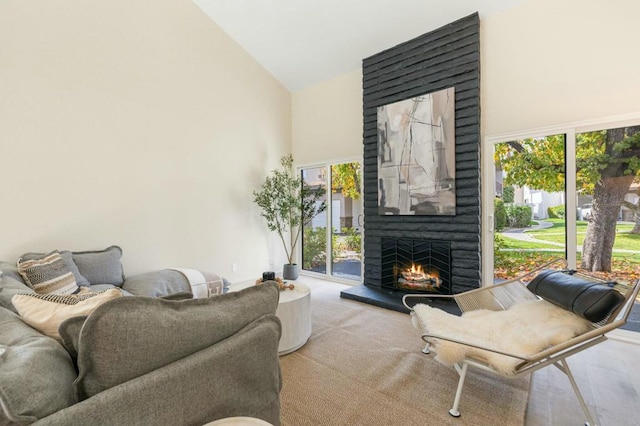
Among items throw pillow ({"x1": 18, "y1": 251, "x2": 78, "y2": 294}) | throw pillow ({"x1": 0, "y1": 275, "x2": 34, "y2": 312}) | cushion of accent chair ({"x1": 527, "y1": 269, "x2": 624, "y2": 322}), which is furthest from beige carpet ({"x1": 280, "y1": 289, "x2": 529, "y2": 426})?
throw pillow ({"x1": 18, "y1": 251, "x2": 78, "y2": 294})

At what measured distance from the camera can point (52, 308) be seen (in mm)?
1130

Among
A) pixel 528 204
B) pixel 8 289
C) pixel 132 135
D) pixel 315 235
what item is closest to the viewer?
pixel 8 289

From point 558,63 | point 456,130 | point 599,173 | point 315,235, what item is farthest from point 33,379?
point 315,235

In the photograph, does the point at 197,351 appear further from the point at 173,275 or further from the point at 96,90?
the point at 96,90

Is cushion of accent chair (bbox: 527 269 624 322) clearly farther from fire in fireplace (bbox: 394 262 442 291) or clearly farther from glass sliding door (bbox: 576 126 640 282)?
fire in fireplace (bbox: 394 262 442 291)

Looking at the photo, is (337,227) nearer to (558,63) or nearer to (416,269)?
(416,269)

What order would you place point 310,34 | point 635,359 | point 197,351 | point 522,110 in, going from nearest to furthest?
point 197,351 < point 635,359 < point 522,110 < point 310,34

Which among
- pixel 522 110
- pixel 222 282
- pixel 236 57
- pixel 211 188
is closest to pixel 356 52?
pixel 236 57

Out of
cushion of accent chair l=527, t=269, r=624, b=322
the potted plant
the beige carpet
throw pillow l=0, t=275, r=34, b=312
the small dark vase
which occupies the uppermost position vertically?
the potted plant

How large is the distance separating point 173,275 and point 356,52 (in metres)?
3.83

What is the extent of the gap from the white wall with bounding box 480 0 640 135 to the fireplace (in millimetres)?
1543

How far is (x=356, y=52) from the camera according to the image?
432 cm

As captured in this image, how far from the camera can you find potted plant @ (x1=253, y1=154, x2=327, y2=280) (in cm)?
487

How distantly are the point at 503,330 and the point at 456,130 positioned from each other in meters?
2.39
